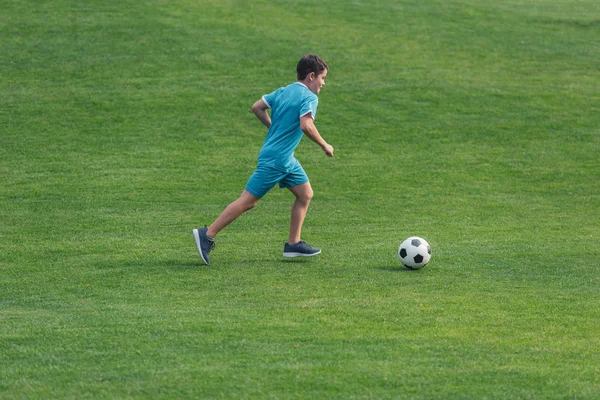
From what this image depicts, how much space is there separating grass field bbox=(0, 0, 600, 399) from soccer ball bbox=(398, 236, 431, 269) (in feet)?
0.47

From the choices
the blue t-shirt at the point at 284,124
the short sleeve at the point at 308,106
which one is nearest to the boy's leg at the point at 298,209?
the blue t-shirt at the point at 284,124

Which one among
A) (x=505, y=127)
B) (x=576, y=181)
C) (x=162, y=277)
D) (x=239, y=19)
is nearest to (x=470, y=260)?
(x=162, y=277)

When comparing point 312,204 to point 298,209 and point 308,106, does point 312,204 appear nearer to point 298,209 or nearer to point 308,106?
point 298,209

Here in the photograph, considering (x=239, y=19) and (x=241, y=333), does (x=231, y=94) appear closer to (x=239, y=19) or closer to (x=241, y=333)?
(x=239, y=19)

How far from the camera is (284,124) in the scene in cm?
934

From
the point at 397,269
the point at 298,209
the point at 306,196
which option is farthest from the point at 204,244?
the point at 397,269

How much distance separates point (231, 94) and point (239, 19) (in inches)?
218

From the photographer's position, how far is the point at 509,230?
11688 millimetres

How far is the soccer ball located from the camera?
9.01 m

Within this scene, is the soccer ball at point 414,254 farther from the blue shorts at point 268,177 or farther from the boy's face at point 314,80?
the boy's face at point 314,80

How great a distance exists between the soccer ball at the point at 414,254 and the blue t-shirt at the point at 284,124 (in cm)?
147

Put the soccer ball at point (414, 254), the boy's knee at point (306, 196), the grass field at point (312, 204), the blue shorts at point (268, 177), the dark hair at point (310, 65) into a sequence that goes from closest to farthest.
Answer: the grass field at point (312, 204) < the soccer ball at point (414, 254) < the dark hair at point (310, 65) < the blue shorts at point (268, 177) < the boy's knee at point (306, 196)

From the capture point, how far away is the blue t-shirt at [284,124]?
925 centimetres

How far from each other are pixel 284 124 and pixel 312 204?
430cm
